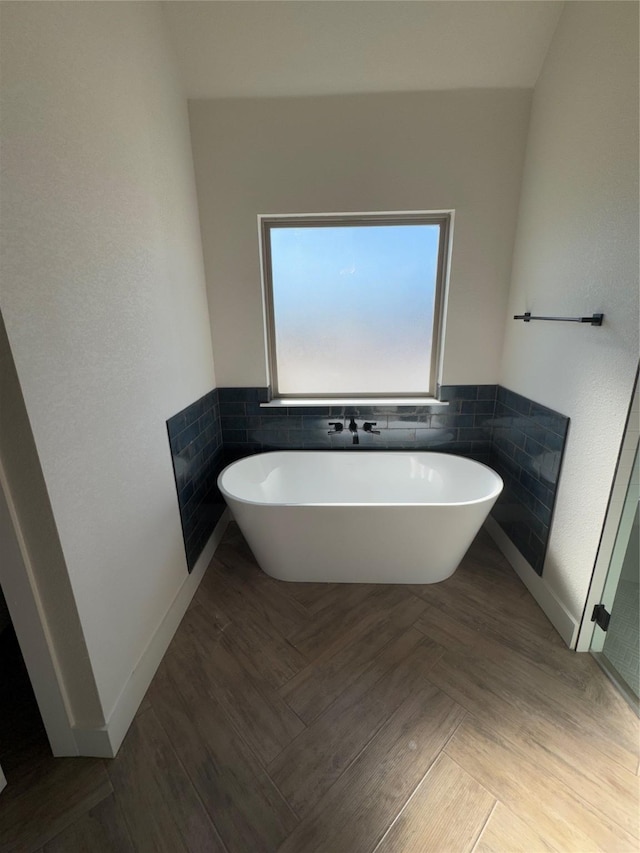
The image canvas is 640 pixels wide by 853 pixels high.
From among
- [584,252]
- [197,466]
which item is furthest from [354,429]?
[584,252]

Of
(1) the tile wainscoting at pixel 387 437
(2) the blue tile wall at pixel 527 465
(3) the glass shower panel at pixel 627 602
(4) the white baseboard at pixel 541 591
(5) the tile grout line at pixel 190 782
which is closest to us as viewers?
(5) the tile grout line at pixel 190 782

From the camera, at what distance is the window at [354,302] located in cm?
219

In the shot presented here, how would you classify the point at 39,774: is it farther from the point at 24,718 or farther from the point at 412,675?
the point at 412,675

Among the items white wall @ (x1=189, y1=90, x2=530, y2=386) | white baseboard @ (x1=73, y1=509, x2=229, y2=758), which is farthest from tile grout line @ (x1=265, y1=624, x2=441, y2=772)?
white wall @ (x1=189, y1=90, x2=530, y2=386)

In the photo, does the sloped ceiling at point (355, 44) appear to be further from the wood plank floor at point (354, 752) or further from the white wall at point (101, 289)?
the wood plank floor at point (354, 752)

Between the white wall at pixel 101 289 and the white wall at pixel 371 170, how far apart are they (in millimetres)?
317

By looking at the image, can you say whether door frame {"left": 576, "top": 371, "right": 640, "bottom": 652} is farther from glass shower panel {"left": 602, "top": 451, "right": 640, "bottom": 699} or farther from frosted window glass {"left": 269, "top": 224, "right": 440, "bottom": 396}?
frosted window glass {"left": 269, "top": 224, "right": 440, "bottom": 396}

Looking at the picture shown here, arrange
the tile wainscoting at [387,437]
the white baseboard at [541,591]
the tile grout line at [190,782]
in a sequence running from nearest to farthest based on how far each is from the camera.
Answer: the tile grout line at [190,782] < the white baseboard at [541,591] < the tile wainscoting at [387,437]

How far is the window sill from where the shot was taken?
2348 millimetres

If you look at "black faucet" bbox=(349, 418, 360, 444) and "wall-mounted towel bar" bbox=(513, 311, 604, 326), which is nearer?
"wall-mounted towel bar" bbox=(513, 311, 604, 326)

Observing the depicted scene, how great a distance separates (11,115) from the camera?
85 centimetres

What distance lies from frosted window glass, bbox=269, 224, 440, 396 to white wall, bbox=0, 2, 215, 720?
766 mm

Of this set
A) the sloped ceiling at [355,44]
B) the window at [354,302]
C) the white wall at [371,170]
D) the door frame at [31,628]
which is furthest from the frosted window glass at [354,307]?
the door frame at [31,628]

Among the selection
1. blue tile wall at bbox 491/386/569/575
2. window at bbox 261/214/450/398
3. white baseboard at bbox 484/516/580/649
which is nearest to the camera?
white baseboard at bbox 484/516/580/649
